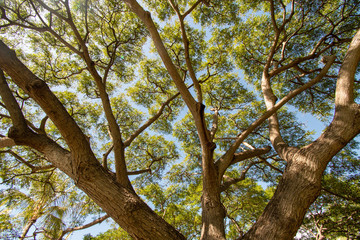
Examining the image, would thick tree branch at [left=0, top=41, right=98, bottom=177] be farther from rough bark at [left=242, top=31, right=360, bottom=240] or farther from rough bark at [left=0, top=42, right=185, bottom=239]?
rough bark at [left=242, top=31, right=360, bottom=240]

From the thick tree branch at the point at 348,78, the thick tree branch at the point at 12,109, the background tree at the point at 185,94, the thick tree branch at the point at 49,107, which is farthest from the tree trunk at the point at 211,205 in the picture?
the thick tree branch at the point at 12,109

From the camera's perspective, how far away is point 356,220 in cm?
511

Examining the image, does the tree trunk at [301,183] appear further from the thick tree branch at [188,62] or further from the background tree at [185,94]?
the thick tree branch at [188,62]

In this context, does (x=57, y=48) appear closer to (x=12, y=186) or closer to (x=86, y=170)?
(x=12, y=186)

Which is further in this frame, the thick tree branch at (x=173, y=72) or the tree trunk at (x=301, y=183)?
the thick tree branch at (x=173, y=72)

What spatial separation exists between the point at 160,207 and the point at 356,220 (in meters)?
6.95

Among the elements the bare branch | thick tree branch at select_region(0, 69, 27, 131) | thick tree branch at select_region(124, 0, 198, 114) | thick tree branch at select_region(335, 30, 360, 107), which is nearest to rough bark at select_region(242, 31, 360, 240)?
thick tree branch at select_region(335, 30, 360, 107)

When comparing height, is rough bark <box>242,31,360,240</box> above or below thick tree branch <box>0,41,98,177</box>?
above

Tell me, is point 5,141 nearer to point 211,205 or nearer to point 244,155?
point 211,205

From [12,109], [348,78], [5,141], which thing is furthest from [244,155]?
[5,141]

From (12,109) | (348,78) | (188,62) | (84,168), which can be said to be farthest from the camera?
(188,62)

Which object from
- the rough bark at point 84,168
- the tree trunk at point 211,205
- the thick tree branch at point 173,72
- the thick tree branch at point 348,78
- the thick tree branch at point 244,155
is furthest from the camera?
the thick tree branch at point 244,155

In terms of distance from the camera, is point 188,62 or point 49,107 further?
point 188,62

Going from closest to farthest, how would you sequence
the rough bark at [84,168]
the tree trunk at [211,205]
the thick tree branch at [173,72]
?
the rough bark at [84,168] → the tree trunk at [211,205] → the thick tree branch at [173,72]
